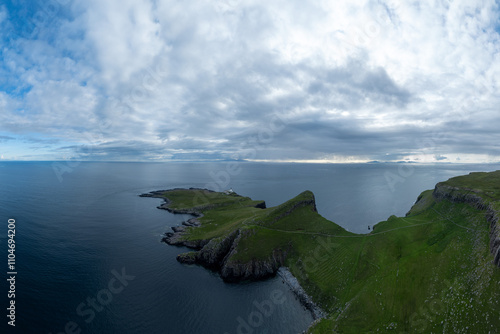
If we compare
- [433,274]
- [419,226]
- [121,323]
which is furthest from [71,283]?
[419,226]

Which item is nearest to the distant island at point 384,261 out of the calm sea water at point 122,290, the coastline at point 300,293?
the coastline at point 300,293

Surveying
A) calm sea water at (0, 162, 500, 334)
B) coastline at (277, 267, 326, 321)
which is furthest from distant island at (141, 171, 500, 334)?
calm sea water at (0, 162, 500, 334)

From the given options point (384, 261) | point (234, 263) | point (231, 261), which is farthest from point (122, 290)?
point (384, 261)

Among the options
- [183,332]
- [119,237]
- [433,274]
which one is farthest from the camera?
[119,237]

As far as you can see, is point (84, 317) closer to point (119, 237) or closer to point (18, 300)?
point (18, 300)

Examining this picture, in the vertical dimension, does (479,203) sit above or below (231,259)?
above

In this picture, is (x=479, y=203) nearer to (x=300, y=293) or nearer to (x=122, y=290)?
(x=300, y=293)
